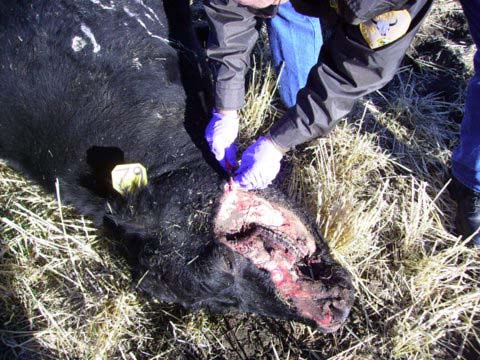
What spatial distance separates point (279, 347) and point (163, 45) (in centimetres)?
172

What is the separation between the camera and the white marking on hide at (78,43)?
2.60 meters

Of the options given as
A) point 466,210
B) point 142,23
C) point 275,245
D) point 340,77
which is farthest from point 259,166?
point 466,210

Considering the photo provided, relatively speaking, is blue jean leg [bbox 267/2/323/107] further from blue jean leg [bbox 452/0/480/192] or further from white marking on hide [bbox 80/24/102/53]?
white marking on hide [bbox 80/24/102/53]

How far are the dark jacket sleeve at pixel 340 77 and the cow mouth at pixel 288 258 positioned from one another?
0.38 metres

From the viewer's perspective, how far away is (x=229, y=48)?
8.07 feet

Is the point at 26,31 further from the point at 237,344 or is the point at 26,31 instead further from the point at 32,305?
the point at 237,344

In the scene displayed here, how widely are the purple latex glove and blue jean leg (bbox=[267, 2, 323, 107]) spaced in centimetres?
98

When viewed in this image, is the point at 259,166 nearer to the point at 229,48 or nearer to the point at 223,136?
the point at 223,136

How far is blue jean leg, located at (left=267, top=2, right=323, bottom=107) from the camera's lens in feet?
9.77

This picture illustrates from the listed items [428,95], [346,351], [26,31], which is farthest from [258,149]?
[428,95]

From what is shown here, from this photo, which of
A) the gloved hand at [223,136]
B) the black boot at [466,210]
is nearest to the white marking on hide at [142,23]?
the gloved hand at [223,136]

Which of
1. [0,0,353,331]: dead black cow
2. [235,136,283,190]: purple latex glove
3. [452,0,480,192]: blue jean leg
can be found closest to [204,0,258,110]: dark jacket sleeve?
[0,0,353,331]: dead black cow

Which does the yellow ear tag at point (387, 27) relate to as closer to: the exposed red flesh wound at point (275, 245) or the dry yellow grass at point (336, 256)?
the exposed red flesh wound at point (275, 245)

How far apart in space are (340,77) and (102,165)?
4.14 ft
